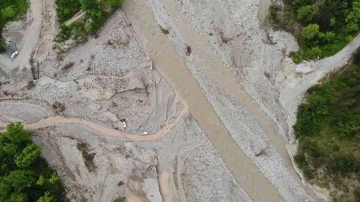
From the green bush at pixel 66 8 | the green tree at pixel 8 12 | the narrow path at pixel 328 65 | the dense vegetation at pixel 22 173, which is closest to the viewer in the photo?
the dense vegetation at pixel 22 173

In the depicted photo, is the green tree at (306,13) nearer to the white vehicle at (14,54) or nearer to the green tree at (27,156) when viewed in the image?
the green tree at (27,156)

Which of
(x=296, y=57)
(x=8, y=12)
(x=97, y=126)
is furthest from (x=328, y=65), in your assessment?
(x=8, y=12)

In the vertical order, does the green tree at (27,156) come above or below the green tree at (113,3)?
below

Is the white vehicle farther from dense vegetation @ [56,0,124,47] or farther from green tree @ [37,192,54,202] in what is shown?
green tree @ [37,192,54,202]

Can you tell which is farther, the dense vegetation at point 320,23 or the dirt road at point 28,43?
the dirt road at point 28,43

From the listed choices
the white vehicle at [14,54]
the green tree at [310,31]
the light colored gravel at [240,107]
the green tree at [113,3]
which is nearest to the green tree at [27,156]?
the white vehicle at [14,54]

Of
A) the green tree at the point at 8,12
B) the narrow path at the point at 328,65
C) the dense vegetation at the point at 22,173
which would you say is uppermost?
the green tree at the point at 8,12

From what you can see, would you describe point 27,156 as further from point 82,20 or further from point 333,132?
point 333,132

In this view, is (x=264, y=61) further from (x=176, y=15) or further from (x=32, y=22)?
(x=32, y=22)
